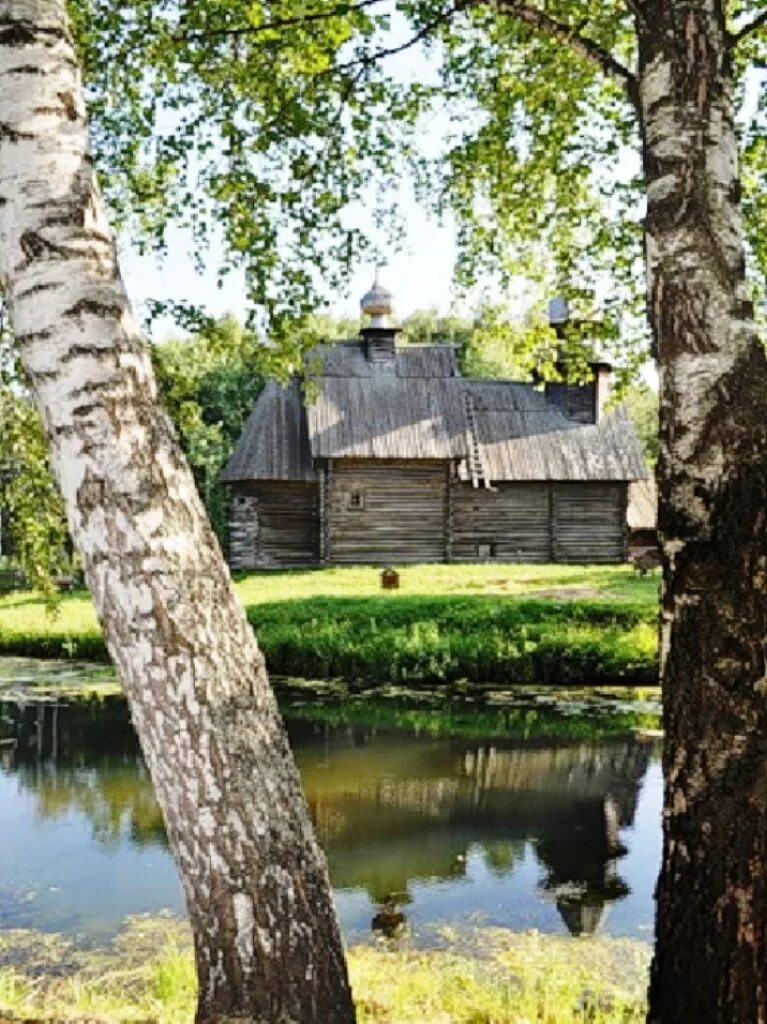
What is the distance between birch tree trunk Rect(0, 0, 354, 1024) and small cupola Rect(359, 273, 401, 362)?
28.1 m

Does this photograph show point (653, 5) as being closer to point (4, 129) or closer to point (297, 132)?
point (4, 129)

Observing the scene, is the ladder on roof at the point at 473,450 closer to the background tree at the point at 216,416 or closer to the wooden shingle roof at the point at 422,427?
the wooden shingle roof at the point at 422,427

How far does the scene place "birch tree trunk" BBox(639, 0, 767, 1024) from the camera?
2.87 metres

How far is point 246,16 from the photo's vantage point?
187 inches

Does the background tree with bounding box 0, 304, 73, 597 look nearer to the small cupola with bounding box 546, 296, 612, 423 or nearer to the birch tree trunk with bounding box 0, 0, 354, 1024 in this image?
the birch tree trunk with bounding box 0, 0, 354, 1024

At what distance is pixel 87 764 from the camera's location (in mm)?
10961

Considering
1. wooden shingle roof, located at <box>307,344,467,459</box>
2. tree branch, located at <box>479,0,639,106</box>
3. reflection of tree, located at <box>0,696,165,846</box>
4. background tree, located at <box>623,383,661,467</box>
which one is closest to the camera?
tree branch, located at <box>479,0,639,106</box>

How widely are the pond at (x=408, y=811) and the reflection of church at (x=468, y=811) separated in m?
0.02

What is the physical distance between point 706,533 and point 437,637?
41.3ft

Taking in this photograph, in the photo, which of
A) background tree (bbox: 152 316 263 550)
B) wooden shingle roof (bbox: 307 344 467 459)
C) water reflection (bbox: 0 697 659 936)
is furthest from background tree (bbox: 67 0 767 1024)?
background tree (bbox: 152 316 263 550)

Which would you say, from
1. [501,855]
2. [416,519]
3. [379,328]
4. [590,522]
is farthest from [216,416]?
[501,855]

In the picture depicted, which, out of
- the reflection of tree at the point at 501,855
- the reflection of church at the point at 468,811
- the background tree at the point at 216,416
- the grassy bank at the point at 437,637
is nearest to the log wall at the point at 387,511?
the background tree at the point at 216,416

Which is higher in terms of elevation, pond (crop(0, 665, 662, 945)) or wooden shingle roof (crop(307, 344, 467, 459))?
wooden shingle roof (crop(307, 344, 467, 459))

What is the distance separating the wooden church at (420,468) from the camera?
2878cm
